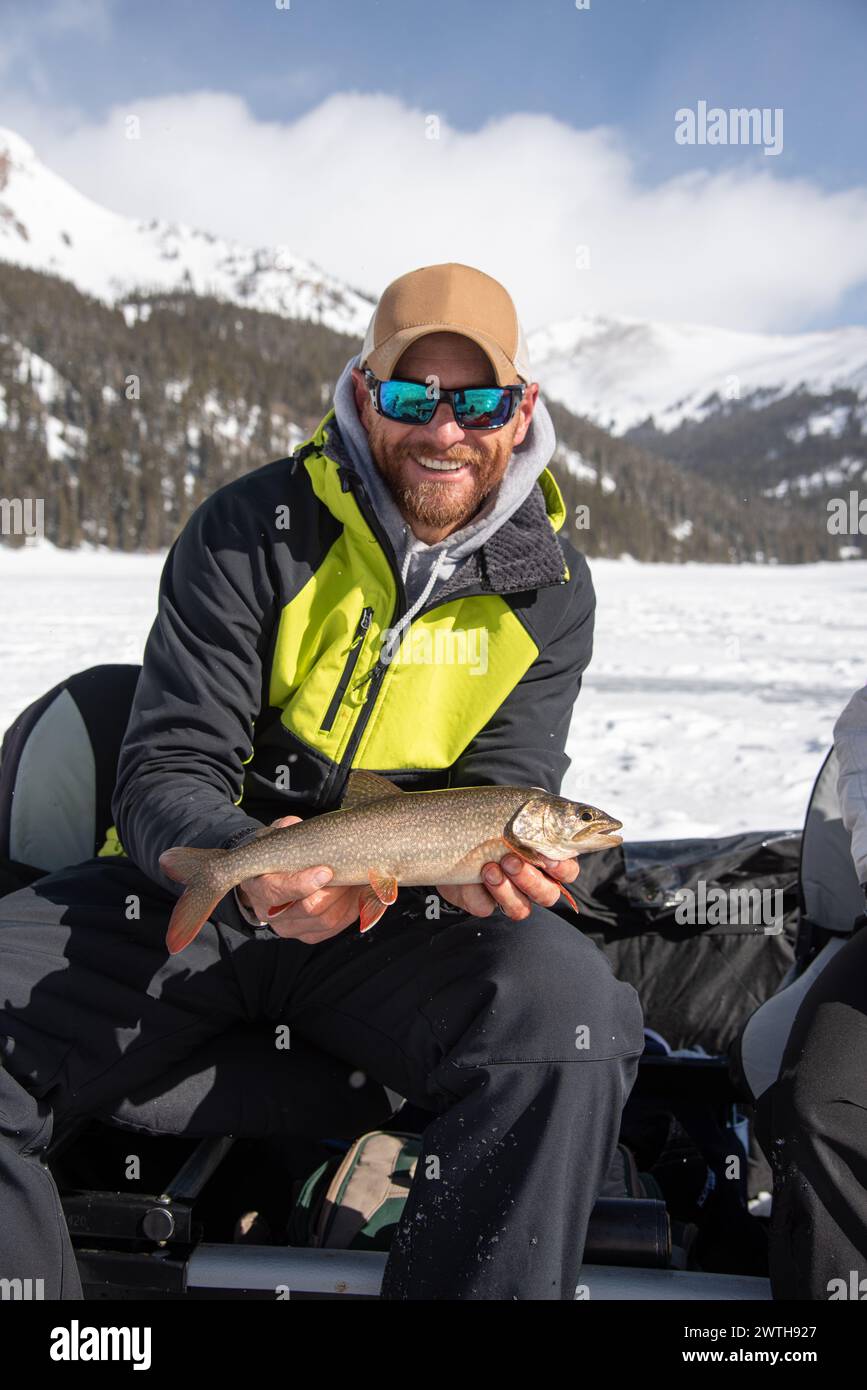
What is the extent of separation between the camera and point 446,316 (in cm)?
287

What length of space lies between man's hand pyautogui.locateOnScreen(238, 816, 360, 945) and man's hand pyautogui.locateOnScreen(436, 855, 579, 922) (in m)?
0.27

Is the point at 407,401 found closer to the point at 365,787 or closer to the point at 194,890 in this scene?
the point at 365,787

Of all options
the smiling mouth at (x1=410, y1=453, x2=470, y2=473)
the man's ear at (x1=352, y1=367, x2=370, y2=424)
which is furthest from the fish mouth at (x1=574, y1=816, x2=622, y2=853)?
the man's ear at (x1=352, y1=367, x2=370, y2=424)

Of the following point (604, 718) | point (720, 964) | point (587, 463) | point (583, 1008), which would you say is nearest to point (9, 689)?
point (604, 718)

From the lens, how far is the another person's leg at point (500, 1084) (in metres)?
2.06

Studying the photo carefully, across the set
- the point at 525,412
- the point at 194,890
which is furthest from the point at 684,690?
the point at 194,890

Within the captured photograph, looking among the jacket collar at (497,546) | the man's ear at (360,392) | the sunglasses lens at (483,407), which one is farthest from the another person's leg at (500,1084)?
the man's ear at (360,392)

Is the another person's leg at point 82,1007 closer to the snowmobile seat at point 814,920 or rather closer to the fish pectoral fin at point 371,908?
the fish pectoral fin at point 371,908

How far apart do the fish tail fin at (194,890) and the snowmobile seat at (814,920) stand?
1493 mm

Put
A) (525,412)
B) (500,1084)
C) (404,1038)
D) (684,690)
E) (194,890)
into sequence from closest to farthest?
1. (500,1084)
2. (194,890)
3. (404,1038)
4. (525,412)
5. (684,690)

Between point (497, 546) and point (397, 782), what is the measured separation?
2.44 ft

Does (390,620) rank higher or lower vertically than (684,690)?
higher

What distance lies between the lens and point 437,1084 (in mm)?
2307

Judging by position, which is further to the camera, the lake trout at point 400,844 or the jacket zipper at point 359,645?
the jacket zipper at point 359,645
